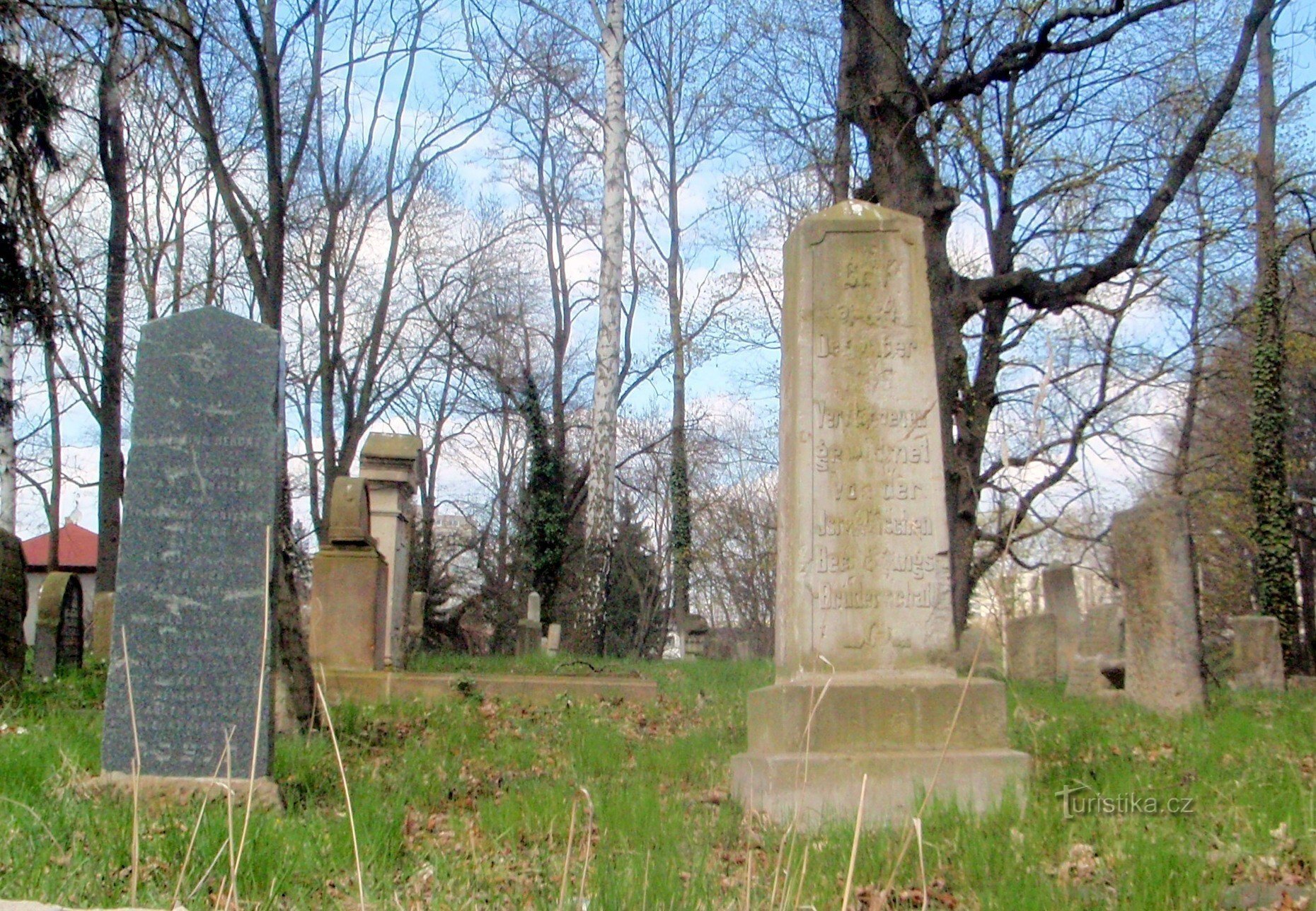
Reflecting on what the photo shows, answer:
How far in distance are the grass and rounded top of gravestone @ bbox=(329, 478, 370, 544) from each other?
3.94 m

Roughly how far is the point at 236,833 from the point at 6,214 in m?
6.16

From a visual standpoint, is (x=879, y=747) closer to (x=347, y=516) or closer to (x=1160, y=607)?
(x=1160, y=607)

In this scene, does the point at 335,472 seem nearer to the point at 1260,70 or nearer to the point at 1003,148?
the point at 1003,148

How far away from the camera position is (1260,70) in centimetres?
2170

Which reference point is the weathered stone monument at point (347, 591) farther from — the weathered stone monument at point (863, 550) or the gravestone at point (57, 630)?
the weathered stone monument at point (863, 550)

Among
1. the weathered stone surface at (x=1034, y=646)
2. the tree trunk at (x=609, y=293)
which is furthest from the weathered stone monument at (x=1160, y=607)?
the tree trunk at (x=609, y=293)

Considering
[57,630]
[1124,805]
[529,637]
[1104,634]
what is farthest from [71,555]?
[1124,805]

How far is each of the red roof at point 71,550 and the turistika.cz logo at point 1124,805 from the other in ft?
162

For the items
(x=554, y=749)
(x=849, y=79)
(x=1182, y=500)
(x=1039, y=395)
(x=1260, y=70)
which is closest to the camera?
(x=1039, y=395)

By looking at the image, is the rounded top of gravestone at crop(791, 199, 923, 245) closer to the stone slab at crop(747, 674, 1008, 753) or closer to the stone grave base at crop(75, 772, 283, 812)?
the stone slab at crop(747, 674, 1008, 753)

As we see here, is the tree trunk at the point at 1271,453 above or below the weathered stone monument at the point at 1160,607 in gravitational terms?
above

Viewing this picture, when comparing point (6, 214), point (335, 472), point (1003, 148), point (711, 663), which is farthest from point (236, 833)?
point (335, 472)

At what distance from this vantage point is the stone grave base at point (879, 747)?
545 centimetres

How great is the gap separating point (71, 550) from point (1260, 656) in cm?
5107
